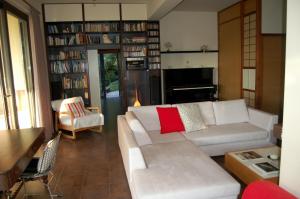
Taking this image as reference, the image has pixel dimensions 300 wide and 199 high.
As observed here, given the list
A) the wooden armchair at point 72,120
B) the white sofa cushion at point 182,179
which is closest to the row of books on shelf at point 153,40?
the wooden armchair at point 72,120

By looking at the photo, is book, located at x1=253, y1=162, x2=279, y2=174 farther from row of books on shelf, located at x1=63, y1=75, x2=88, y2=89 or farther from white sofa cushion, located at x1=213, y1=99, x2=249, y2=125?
row of books on shelf, located at x1=63, y1=75, x2=88, y2=89

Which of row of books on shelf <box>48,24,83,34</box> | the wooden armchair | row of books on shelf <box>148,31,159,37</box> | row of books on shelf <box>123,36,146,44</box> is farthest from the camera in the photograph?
row of books on shelf <box>148,31,159,37</box>

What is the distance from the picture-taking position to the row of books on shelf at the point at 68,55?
20.1 feet

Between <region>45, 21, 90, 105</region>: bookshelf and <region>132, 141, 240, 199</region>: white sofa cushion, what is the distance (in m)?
4.18

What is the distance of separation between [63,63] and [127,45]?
1681mm

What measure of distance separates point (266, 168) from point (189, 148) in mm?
824

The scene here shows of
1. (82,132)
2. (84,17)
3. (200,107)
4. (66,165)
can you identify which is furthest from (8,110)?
(84,17)

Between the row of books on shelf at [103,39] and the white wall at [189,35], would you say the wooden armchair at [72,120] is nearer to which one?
the row of books on shelf at [103,39]

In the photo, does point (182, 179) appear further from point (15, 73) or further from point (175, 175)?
point (15, 73)

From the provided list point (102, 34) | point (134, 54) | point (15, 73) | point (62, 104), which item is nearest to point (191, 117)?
point (62, 104)

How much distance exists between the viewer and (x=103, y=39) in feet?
20.3

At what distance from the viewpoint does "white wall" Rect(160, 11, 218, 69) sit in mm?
6848

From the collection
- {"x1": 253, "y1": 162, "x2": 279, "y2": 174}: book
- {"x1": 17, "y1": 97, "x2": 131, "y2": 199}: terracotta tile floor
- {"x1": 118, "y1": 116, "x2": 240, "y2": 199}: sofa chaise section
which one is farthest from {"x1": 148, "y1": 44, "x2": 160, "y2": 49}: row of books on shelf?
{"x1": 253, "y1": 162, "x2": 279, "y2": 174}: book

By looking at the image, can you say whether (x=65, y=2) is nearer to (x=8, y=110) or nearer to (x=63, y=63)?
(x=63, y=63)
